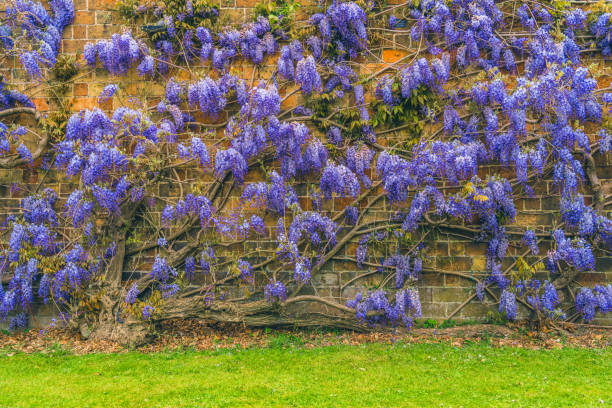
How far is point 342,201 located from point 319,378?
6.82 ft

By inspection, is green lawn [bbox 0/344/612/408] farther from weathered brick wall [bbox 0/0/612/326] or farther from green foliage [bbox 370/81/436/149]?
green foliage [bbox 370/81/436/149]

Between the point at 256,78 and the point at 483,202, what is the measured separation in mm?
2748

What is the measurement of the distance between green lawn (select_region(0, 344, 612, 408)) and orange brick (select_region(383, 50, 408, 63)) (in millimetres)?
3053

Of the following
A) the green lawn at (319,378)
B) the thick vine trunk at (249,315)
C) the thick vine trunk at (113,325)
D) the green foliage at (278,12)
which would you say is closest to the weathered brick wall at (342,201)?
the green foliage at (278,12)

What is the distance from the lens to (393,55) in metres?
5.36

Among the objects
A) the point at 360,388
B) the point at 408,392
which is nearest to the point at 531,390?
the point at 408,392

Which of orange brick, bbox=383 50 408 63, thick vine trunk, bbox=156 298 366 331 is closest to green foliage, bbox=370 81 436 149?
orange brick, bbox=383 50 408 63

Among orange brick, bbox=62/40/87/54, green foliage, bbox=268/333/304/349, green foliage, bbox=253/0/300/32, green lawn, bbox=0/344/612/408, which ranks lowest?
green lawn, bbox=0/344/612/408

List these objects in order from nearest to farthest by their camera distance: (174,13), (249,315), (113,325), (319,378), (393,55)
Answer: (319,378) < (113,325) < (249,315) < (174,13) < (393,55)

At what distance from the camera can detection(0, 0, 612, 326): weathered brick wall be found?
5.19 m

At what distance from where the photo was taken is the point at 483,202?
482cm

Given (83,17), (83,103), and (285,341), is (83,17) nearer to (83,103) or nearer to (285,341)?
(83,103)

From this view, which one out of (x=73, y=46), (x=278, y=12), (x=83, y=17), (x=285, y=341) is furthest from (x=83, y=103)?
(x=285, y=341)

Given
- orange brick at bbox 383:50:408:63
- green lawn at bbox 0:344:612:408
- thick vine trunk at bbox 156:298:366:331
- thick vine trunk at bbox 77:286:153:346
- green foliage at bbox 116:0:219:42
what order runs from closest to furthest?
1. green lawn at bbox 0:344:612:408
2. thick vine trunk at bbox 77:286:153:346
3. thick vine trunk at bbox 156:298:366:331
4. green foliage at bbox 116:0:219:42
5. orange brick at bbox 383:50:408:63
